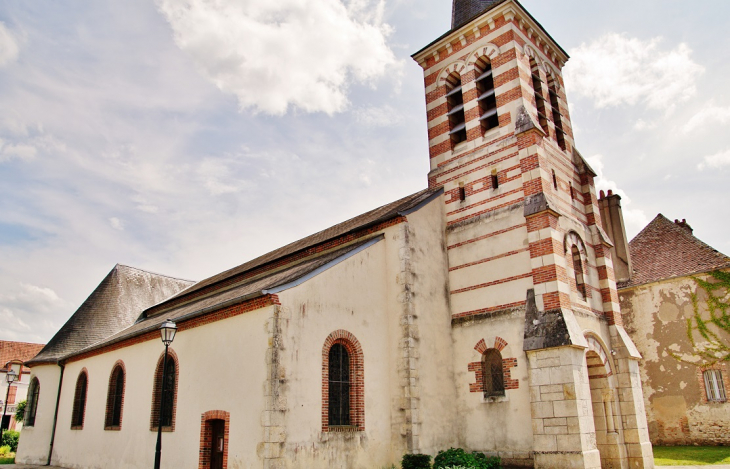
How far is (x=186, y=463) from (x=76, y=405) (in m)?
9.09

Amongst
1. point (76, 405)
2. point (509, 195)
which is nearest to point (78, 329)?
point (76, 405)

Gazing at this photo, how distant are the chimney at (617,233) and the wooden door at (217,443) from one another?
1690cm

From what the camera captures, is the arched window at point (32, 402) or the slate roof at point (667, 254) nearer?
the slate roof at point (667, 254)

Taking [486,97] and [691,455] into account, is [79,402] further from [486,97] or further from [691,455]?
[691,455]

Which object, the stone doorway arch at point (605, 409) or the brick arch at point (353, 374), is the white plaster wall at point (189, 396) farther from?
the stone doorway arch at point (605, 409)

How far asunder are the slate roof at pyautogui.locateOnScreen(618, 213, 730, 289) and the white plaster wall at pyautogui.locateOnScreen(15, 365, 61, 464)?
75.3 ft

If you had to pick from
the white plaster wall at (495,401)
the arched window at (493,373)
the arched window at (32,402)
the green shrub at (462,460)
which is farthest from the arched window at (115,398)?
the arched window at (493,373)

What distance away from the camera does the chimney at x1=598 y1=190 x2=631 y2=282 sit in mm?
21141

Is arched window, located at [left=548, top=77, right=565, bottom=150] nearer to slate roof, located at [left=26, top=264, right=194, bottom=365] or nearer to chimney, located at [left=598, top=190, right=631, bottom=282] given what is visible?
chimney, located at [left=598, top=190, right=631, bottom=282]

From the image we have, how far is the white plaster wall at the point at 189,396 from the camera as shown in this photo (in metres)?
10.7

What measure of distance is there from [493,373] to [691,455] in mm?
8054

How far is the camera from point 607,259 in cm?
1520

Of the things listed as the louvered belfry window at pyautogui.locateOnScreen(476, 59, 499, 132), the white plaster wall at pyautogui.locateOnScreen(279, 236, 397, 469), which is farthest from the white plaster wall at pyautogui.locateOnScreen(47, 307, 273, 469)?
the louvered belfry window at pyautogui.locateOnScreen(476, 59, 499, 132)

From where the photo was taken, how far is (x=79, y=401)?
18.5 meters
